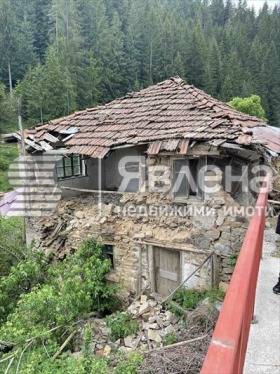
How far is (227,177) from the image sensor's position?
30.3ft

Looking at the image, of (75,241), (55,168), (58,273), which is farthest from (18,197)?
(58,273)

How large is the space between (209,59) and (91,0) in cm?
2326

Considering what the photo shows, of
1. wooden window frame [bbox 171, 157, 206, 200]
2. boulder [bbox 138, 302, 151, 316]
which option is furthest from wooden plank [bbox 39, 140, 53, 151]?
boulder [bbox 138, 302, 151, 316]

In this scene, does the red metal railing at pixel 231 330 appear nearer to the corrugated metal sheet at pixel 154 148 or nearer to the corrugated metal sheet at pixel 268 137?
the corrugated metal sheet at pixel 268 137

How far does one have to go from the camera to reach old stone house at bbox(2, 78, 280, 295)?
8453 millimetres

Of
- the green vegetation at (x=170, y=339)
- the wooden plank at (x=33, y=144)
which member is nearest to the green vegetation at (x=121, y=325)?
the green vegetation at (x=170, y=339)

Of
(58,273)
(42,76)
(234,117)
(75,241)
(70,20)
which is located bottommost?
(58,273)

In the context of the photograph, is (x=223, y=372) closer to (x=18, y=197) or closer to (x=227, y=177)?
(x=227, y=177)

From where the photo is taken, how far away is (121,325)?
8266mm

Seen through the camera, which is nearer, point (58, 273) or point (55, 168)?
point (58, 273)

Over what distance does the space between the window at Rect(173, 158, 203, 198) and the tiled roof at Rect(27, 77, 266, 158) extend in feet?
2.70

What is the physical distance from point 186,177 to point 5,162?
1164 inches

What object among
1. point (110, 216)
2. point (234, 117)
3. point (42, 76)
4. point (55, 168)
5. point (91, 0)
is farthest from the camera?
point (91, 0)

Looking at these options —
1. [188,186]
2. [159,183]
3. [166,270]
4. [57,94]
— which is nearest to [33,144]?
[159,183]
